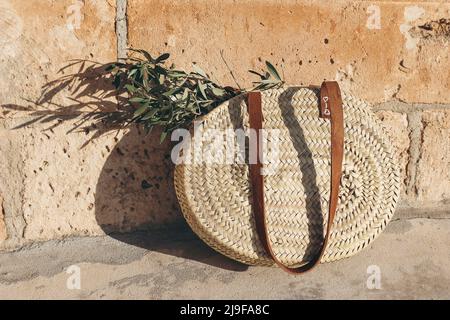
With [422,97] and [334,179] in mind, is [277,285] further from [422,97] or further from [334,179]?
[422,97]

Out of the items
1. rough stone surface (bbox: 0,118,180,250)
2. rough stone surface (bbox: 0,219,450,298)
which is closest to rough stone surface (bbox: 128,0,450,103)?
rough stone surface (bbox: 0,118,180,250)

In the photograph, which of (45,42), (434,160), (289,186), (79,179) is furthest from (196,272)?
(434,160)

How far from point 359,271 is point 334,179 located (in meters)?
0.28

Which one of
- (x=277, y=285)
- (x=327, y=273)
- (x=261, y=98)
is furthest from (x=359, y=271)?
(x=261, y=98)

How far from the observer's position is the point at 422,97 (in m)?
1.76

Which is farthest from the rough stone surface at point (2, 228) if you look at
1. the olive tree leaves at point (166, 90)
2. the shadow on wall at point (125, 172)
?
the olive tree leaves at point (166, 90)

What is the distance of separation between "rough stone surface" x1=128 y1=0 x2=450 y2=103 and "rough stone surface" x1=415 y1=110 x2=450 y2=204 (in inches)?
2.7

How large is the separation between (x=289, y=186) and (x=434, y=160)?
2.05 ft

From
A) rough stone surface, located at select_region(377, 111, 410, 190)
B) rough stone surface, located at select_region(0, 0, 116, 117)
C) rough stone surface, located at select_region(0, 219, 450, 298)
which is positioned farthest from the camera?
rough stone surface, located at select_region(377, 111, 410, 190)

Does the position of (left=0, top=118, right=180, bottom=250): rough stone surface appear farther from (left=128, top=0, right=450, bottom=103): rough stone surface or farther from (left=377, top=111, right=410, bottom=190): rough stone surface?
(left=377, top=111, right=410, bottom=190): rough stone surface

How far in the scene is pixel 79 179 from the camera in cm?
163

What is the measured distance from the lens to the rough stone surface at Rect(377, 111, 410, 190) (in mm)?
1757

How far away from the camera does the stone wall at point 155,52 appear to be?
5.13ft

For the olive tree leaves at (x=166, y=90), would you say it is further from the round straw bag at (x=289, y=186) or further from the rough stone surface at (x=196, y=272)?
the rough stone surface at (x=196, y=272)
